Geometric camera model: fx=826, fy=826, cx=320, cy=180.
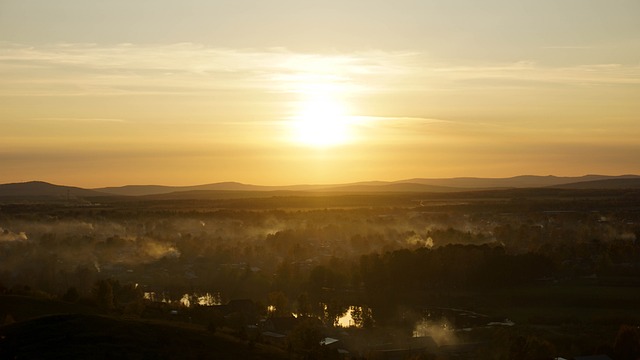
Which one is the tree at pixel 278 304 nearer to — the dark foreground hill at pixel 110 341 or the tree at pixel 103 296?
the tree at pixel 103 296

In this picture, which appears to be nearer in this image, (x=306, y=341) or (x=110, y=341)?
(x=110, y=341)

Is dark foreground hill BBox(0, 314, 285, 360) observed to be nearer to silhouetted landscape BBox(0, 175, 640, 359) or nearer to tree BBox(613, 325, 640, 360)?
silhouetted landscape BBox(0, 175, 640, 359)

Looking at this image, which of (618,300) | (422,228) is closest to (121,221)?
(422,228)

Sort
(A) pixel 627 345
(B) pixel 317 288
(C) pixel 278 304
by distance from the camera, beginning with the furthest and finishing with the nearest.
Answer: (B) pixel 317 288
(C) pixel 278 304
(A) pixel 627 345

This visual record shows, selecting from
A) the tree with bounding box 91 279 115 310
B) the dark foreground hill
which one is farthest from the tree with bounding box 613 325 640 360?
the tree with bounding box 91 279 115 310

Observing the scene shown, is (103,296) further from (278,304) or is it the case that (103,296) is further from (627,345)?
(627,345)

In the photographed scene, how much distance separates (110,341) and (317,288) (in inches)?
1791

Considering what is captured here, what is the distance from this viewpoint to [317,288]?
299 ft

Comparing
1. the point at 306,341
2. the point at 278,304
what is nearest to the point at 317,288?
the point at 278,304

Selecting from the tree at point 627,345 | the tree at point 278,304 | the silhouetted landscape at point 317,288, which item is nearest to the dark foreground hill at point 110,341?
the silhouetted landscape at point 317,288

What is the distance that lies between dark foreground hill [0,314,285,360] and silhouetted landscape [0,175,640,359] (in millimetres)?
116

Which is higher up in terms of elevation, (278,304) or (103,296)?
(103,296)

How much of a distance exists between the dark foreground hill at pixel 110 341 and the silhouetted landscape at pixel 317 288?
4.6 inches

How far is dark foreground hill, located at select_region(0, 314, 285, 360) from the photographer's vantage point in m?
44.7
